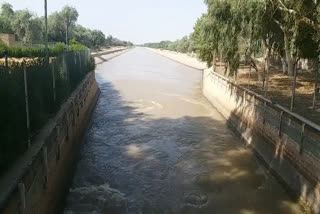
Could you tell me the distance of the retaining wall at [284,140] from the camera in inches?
392

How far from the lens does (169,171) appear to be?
13734mm

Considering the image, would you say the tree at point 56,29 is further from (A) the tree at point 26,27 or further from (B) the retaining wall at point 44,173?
(B) the retaining wall at point 44,173

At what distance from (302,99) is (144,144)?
933 cm

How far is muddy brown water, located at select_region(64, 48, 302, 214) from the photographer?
10.9 m

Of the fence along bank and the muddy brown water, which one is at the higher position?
the fence along bank

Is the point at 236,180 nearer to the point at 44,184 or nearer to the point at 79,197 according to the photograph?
the point at 79,197

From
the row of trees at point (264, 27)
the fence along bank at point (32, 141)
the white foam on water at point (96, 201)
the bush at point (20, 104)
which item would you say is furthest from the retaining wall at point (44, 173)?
the row of trees at point (264, 27)

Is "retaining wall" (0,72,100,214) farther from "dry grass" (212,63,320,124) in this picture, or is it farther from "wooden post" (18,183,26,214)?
"dry grass" (212,63,320,124)

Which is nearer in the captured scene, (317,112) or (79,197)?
(79,197)

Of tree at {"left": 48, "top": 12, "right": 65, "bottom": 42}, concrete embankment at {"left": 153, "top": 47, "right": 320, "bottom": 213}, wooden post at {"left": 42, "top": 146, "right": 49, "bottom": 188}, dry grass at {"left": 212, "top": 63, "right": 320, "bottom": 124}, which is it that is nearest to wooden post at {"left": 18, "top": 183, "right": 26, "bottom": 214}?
wooden post at {"left": 42, "top": 146, "right": 49, "bottom": 188}

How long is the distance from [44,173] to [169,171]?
224 inches

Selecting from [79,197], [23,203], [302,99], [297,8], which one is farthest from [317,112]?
[23,203]

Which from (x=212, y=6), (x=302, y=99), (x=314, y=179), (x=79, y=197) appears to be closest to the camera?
(x=314, y=179)

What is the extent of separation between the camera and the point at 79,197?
11219 mm
